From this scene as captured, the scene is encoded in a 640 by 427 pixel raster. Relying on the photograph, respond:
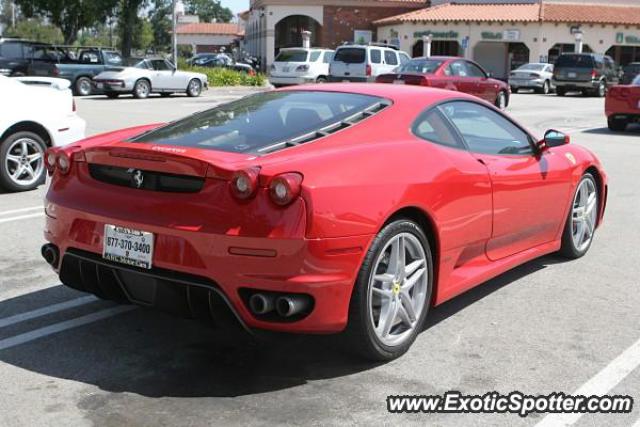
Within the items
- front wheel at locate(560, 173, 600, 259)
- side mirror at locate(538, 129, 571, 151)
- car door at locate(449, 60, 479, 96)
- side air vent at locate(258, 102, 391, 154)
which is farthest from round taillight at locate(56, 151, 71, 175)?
car door at locate(449, 60, 479, 96)

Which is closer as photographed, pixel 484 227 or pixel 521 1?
pixel 484 227

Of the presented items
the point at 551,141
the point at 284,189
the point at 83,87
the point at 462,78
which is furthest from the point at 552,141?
the point at 83,87

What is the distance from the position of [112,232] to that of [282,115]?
1.24 m

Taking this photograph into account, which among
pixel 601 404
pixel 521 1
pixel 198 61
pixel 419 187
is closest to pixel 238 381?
pixel 419 187

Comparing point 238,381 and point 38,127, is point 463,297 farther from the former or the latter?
point 38,127

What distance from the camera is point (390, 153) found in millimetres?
4188

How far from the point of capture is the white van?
84.1ft

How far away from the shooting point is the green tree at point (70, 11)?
3588 cm

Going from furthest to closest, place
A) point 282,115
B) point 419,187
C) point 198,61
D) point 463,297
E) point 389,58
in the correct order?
point 198,61, point 389,58, point 463,297, point 282,115, point 419,187

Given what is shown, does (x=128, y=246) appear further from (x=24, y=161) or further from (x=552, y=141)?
(x=24, y=161)

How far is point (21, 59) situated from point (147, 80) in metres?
3.98

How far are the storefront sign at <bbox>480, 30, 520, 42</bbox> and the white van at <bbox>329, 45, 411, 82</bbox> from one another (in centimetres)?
2469

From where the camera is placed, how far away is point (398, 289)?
4.14 metres

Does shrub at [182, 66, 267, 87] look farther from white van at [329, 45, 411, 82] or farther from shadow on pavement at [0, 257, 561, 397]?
shadow on pavement at [0, 257, 561, 397]
